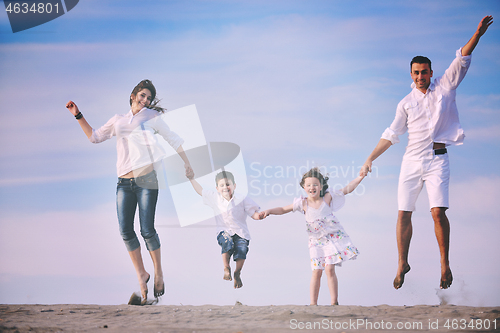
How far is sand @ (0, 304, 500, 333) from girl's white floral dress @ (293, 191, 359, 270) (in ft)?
2.31

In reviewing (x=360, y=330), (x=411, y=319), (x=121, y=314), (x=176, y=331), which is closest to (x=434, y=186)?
(x=411, y=319)

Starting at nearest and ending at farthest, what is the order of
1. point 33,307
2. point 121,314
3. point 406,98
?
point 121,314
point 406,98
point 33,307

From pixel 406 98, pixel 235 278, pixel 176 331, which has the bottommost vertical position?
pixel 176 331

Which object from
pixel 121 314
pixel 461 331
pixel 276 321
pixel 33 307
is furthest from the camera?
pixel 33 307

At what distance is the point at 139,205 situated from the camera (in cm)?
654

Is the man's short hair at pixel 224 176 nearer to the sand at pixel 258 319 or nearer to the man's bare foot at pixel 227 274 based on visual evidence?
the man's bare foot at pixel 227 274

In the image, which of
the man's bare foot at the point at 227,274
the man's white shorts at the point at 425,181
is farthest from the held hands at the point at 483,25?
the man's bare foot at the point at 227,274

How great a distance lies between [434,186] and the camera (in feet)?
19.1

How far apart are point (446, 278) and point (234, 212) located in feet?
9.26

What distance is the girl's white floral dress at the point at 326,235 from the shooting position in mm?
6289

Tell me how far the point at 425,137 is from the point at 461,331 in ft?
7.81

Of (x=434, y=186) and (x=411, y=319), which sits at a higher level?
(x=434, y=186)

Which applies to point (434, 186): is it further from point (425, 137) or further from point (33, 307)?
point (33, 307)

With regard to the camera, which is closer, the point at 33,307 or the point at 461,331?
the point at 461,331
